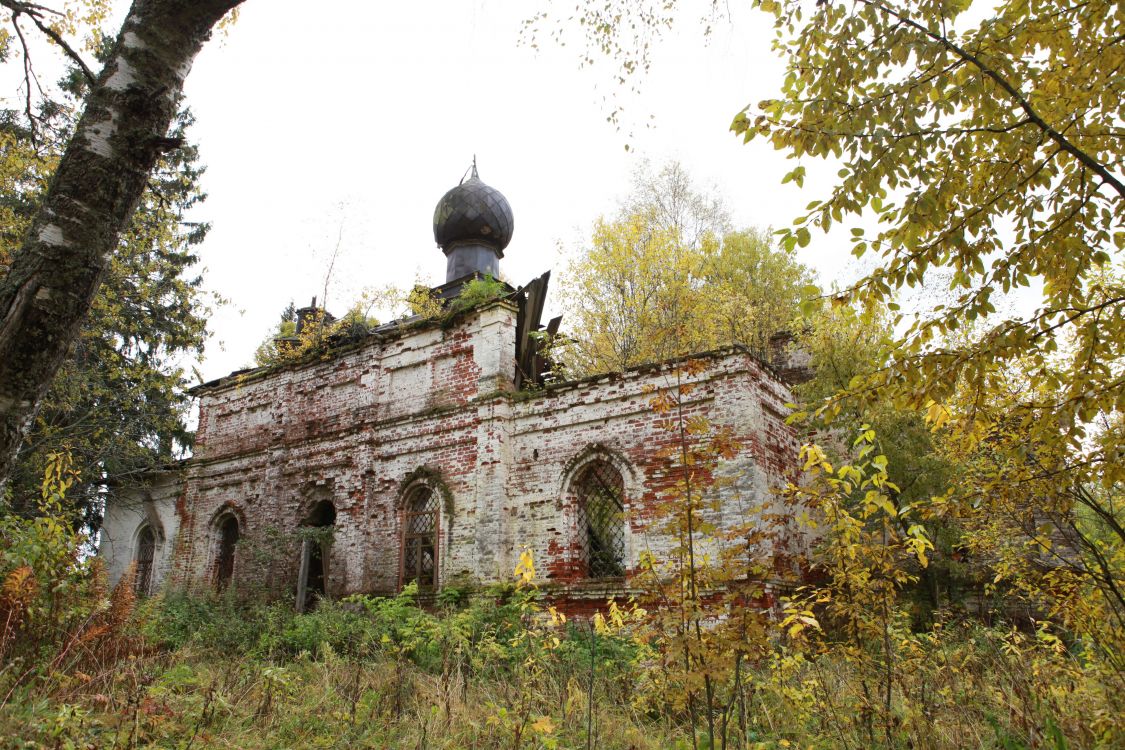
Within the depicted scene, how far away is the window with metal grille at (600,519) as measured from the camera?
1338 cm

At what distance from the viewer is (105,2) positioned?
684 centimetres

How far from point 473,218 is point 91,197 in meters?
17.8

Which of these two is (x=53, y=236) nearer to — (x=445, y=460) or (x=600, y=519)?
(x=600, y=519)

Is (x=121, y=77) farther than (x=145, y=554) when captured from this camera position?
No

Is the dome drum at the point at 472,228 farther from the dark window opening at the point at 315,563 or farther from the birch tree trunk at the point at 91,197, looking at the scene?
the birch tree trunk at the point at 91,197

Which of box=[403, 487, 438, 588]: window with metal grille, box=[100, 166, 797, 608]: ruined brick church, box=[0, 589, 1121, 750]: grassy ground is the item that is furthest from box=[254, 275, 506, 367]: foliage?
box=[0, 589, 1121, 750]: grassy ground

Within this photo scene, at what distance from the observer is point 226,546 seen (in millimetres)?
19531

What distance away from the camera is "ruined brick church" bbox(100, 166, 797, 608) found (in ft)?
43.1

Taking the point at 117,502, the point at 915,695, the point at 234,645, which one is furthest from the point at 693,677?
the point at 117,502

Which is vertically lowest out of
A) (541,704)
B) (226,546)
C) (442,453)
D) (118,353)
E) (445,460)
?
(541,704)

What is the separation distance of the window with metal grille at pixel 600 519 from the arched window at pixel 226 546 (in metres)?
10.3

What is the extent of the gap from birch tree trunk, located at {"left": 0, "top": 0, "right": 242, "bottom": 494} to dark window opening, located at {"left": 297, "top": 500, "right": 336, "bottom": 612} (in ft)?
44.2

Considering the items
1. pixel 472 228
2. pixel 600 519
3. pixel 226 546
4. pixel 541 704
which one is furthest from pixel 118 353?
pixel 541 704

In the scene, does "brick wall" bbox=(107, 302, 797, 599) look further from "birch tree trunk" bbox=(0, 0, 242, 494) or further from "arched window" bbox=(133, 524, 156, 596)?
"birch tree trunk" bbox=(0, 0, 242, 494)
